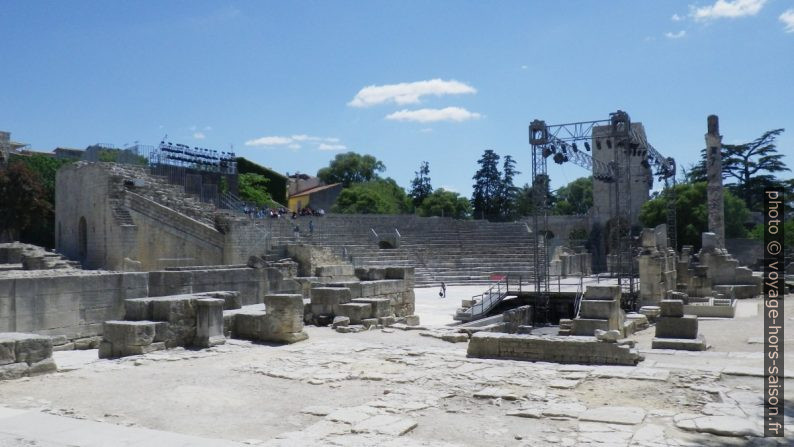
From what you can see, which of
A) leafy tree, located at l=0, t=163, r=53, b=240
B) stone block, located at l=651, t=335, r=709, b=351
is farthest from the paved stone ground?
leafy tree, located at l=0, t=163, r=53, b=240

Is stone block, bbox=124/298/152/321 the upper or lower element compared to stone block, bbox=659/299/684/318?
upper

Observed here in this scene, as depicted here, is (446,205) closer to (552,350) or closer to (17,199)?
(17,199)

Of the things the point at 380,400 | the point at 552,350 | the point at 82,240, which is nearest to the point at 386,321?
the point at 552,350

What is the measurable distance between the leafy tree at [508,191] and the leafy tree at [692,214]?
2351 centimetres

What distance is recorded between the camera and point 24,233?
34031mm

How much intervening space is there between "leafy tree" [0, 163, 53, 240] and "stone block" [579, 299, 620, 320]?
2816 cm

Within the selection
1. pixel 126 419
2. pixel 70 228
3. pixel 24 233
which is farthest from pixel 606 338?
pixel 24 233

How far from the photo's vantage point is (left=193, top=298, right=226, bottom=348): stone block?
10.7 m

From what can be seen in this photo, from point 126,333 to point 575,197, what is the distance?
83.2 meters

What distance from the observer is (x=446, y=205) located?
6297cm

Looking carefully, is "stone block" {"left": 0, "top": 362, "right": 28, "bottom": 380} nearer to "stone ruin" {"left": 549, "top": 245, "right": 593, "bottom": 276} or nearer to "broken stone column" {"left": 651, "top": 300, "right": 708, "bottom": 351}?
"broken stone column" {"left": 651, "top": 300, "right": 708, "bottom": 351}

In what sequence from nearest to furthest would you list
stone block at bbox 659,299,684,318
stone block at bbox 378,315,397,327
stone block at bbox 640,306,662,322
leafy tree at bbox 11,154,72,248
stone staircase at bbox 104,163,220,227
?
stone block at bbox 659,299,684,318, stone block at bbox 378,315,397,327, stone block at bbox 640,306,662,322, stone staircase at bbox 104,163,220,227, leafy tree at bbox 11,154,72,248

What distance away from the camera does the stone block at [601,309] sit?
15.5 meters

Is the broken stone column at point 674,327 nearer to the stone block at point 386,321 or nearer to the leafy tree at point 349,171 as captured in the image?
the stone block at point 386,321
